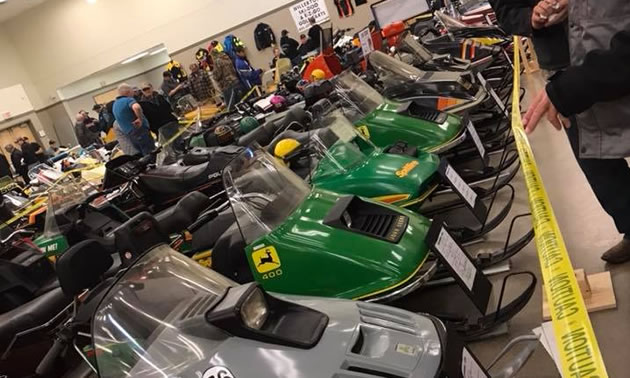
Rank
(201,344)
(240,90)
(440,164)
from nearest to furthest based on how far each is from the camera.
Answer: (201,344) → (440,164) → (240,90)

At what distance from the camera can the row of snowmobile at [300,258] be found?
5.53 feet

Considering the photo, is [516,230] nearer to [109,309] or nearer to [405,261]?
[405,261]

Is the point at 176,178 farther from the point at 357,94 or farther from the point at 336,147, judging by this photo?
the point at 336,147

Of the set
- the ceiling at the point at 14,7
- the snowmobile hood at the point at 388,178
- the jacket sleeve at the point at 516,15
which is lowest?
the snowmobile hood at the point at 388,178

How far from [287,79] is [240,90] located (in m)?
4.91

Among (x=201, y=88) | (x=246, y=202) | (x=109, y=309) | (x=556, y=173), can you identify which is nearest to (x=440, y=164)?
(x=246, y=202)

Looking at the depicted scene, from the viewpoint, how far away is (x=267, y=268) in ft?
8.57

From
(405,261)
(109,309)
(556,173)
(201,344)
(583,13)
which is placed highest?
(583,13)

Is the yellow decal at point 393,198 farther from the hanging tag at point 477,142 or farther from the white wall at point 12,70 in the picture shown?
the white wall at point 12,70

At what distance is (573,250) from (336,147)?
5.05ft

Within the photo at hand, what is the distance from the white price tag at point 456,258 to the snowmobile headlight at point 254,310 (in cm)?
81

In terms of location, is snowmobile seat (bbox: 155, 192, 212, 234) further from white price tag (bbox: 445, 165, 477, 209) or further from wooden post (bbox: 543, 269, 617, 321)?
wooden post (bbox: 543, 269, 617, 321)

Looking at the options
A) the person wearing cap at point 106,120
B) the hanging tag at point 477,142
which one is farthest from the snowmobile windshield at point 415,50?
the person wearing cap at point 106,120

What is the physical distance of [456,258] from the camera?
232 centimetres
